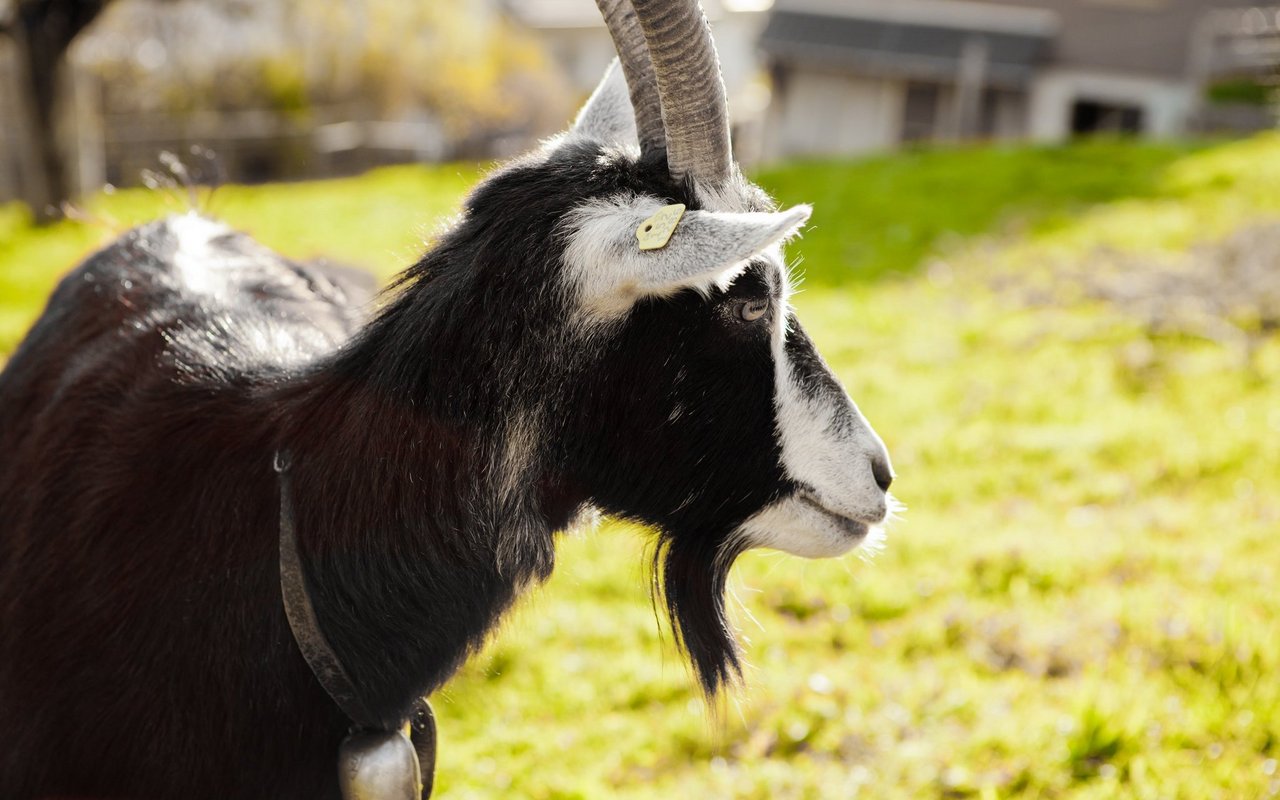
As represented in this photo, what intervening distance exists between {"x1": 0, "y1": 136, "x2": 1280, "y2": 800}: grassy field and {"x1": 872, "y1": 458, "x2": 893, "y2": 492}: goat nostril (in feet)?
1.57

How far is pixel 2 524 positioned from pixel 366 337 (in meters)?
0.92

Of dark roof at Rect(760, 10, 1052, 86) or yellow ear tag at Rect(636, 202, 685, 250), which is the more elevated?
yellow ear tag at Rect(636, 202, 685, 250)

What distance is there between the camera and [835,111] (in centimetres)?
2292

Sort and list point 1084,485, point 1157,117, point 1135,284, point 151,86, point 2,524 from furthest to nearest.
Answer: point 1157,117, point 151,86, point 1135,284, point 1084,485, point 2,524

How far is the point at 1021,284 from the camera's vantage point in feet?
26.7

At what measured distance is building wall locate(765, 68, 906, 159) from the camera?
2255cm

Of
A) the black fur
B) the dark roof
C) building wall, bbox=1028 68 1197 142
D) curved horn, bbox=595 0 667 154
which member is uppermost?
curved horn, bbox=595 0 667 154

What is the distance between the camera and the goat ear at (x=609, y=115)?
2.19 metres

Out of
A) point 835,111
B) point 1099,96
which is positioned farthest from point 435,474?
point 835,111

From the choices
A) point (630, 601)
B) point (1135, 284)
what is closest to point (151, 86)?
point (1135, 284)

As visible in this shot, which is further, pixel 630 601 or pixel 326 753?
pixel 630 601

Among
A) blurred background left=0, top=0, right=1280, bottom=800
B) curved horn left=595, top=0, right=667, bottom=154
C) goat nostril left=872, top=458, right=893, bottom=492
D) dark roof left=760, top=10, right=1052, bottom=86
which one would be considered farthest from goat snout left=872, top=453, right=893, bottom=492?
dark roof left=760, top=10, right=1052, bottom=86

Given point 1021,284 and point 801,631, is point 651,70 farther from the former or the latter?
point 1021,284

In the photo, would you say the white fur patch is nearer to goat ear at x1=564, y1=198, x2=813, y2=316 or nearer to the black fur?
the black fur
